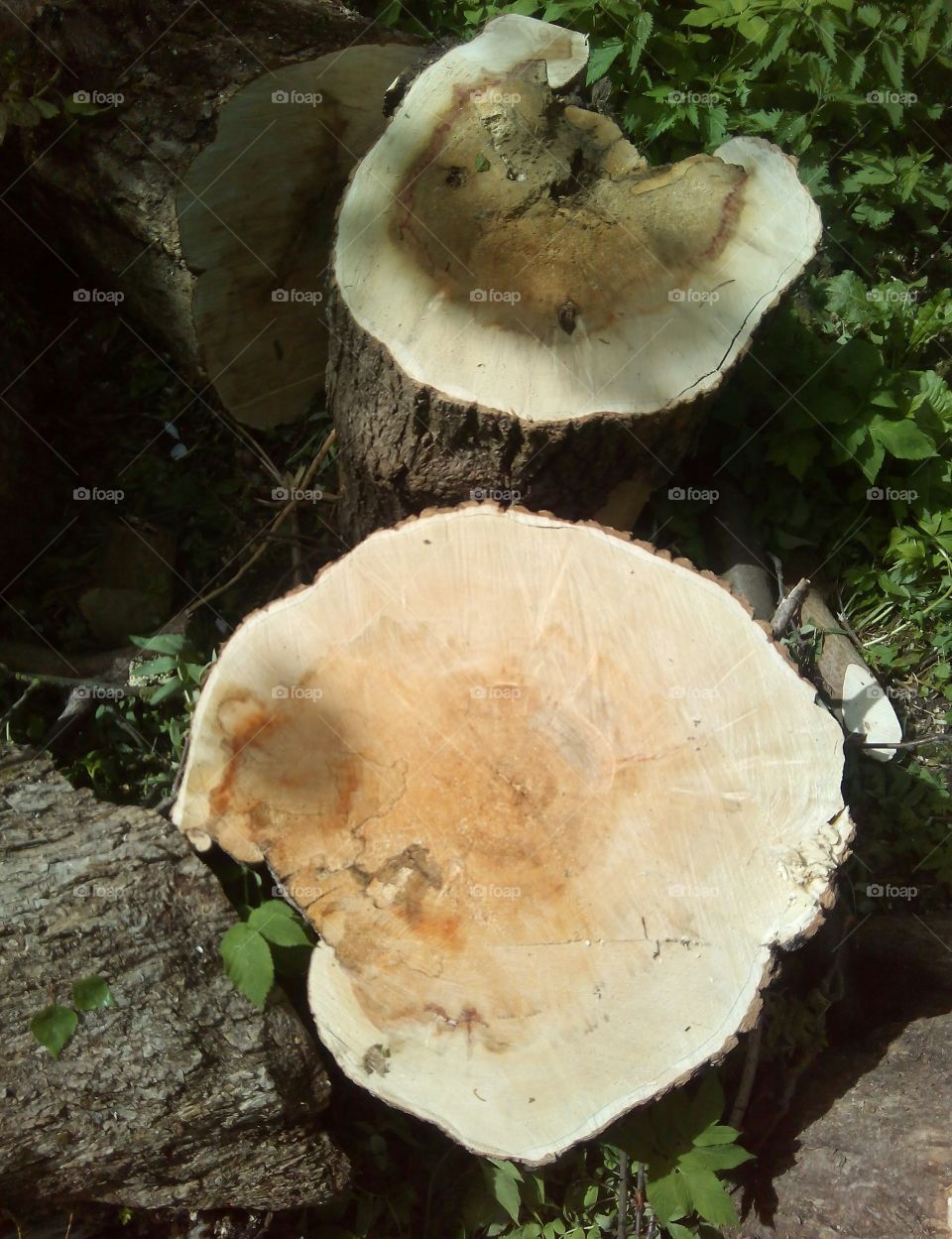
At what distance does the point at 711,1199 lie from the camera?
216 cm

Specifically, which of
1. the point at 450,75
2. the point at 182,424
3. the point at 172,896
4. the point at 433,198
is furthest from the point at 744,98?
the point at 172,896

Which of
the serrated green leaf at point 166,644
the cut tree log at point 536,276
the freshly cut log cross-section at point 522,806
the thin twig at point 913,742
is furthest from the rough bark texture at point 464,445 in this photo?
the thin twig at point 913,742

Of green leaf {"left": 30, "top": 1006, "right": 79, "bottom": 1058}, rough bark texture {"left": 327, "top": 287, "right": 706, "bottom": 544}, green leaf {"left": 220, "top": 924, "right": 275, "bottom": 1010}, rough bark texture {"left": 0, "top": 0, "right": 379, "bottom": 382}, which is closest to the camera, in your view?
green leaf {"left": 30, "top": 1006, "right": 79, "bottom": 1058}

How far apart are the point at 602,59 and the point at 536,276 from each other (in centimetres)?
118

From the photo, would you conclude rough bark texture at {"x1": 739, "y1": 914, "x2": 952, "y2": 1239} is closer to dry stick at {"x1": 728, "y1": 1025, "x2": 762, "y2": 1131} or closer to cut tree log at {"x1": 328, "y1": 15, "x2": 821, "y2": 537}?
dry stick at {"x1": 728, "y1": 1025, "x2": 762, "y2": 1131}

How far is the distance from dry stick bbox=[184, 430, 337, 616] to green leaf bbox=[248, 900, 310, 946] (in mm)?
1209

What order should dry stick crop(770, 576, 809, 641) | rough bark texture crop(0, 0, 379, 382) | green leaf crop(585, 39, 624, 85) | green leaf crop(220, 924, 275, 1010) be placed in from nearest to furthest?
1. green leaf crop(220, 924, 275, 1010)
2. dry stick crop(770, 576, 809, 641)
3. rough bark texture crop(0, 0, 379, 382)
4. green leaf crop(585, 39, 624, 85)

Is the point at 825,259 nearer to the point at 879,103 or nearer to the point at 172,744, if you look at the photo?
the point at 879,103

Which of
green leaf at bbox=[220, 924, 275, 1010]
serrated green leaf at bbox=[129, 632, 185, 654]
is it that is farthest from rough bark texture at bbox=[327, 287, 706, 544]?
green leaf at bbox=[220, 924, 275, 1010]

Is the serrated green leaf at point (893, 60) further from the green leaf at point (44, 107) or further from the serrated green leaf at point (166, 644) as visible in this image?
the serrated green leaf at point (166, 644)

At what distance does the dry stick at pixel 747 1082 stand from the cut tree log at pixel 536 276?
1.48m

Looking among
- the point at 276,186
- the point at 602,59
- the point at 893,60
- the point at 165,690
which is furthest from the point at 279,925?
the point at 893,60

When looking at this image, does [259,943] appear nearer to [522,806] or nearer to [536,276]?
[522,806]

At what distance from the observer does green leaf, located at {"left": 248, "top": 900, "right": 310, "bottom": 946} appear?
2004 mm
